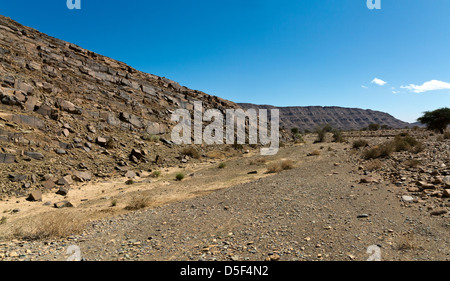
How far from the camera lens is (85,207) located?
8.66 m

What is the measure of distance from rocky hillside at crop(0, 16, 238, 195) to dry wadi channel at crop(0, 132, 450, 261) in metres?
→ 3.32

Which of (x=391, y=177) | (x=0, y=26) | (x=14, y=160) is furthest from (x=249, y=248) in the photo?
(x=0, y=26)

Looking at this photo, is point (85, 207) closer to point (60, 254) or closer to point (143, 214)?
point (143, 214)

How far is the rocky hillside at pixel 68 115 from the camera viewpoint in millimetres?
11727

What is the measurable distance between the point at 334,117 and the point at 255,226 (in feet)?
498

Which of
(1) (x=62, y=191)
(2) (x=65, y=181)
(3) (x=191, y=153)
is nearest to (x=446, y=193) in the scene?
(1) (x=62, y=191)

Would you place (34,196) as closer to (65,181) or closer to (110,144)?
(65,181)

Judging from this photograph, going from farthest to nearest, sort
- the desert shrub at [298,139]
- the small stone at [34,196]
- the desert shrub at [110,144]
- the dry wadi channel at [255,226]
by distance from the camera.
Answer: the desert shrub at [298,139], the desert shrub at [110,144], the small stone at [34,196], the dry wadi channel at [255,226]

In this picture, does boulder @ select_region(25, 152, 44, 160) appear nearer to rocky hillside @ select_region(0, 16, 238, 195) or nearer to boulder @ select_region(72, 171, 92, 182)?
rocky hillside @ select_region(0, 16, 238, 195)

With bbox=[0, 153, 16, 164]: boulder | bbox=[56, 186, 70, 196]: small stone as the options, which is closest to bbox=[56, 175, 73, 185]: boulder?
bbox=[56, 186, 70, 196]: small stone

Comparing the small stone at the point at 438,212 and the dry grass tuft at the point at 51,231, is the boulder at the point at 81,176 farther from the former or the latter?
the small stone at the point at 438,212

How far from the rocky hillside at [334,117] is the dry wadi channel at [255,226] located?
119 meters

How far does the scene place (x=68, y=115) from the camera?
17047 millimetres

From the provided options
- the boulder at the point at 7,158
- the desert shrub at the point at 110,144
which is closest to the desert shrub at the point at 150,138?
the desert shrub at the point at 110,144
